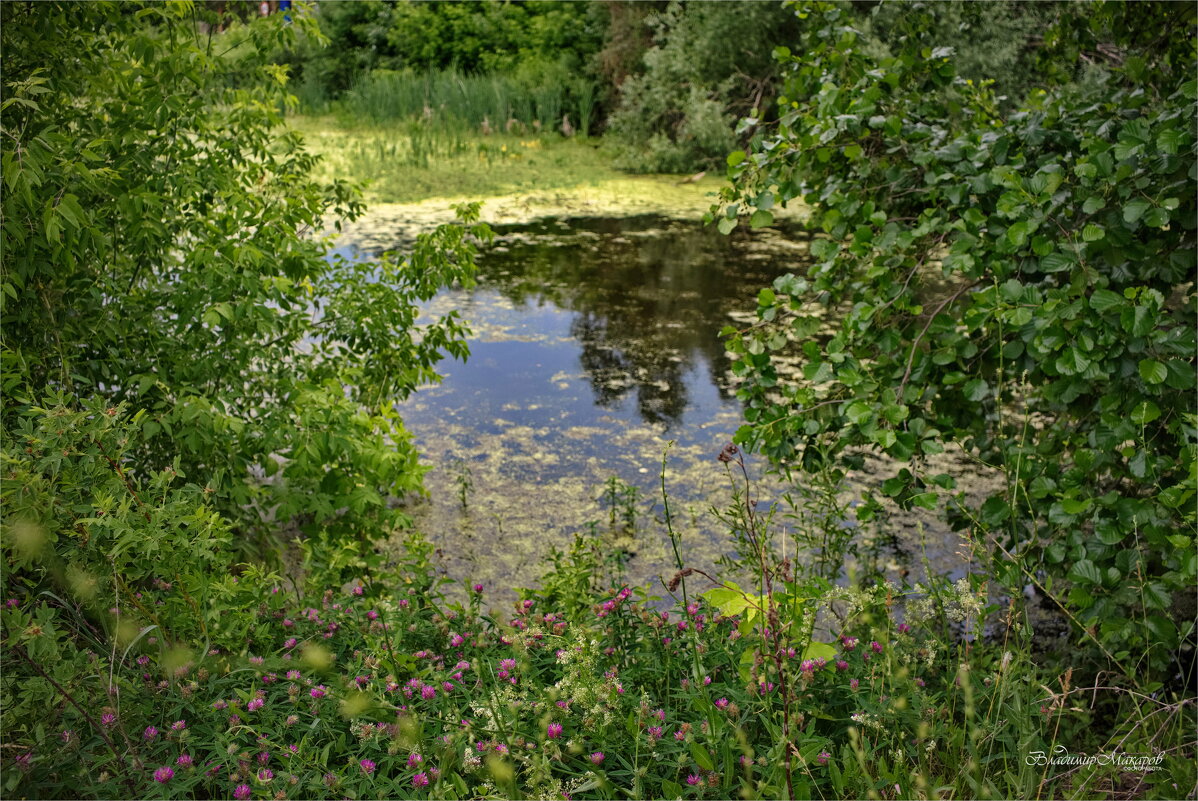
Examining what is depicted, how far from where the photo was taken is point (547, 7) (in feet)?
51.3

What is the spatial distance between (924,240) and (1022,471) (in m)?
0.77

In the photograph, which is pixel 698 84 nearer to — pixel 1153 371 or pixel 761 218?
pixel 761 218

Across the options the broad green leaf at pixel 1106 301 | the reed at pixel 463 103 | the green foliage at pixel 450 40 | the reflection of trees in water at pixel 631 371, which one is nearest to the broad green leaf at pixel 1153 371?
the broad green leaf at pixel 1106 301

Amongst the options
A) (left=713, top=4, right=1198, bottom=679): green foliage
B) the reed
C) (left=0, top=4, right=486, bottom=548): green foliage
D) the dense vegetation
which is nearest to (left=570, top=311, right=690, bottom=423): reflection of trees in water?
the dense vegetation

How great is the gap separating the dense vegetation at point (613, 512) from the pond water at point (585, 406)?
8.8 inches

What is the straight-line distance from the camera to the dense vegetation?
1.54 metres

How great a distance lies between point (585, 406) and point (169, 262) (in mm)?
2433

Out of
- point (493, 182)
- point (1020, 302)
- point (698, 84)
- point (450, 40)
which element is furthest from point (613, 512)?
point (450, 40)

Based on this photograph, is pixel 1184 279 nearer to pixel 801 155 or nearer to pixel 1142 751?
pixel 801 155

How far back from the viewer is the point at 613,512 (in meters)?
3.62

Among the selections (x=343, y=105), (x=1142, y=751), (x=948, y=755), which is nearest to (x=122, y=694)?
(x=948, y=755)

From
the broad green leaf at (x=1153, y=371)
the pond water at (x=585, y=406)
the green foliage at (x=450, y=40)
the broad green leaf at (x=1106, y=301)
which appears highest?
the green foliage at (x=450, y=40)

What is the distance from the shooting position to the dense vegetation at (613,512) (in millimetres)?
1541

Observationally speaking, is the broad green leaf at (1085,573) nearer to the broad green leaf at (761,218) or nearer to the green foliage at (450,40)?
the broad green leaf at (761,218)
